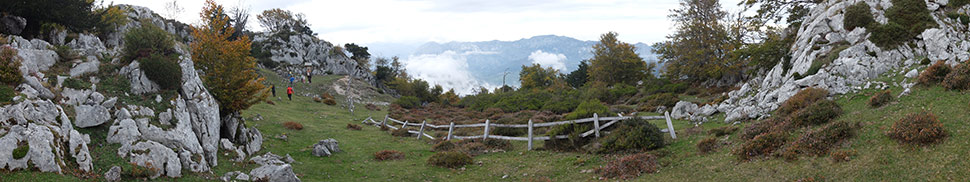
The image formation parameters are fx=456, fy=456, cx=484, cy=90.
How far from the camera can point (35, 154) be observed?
10.2 metres

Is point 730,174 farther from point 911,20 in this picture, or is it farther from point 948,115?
point 911,20

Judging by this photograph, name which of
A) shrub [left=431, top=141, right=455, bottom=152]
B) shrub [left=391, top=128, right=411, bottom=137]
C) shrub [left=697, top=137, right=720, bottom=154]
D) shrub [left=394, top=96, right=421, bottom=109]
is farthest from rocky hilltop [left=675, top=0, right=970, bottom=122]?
shrub [left=394, top=96, right=421, bottom=109]

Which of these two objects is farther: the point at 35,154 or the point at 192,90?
the point at 192,90

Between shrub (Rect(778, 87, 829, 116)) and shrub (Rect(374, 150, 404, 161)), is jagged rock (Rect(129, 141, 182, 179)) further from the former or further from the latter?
shrub (Rect(778, 87, 829, 116))

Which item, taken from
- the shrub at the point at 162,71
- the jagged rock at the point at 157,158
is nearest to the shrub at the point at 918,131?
the jagged rock at the point at 157,158

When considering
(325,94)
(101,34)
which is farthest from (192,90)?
(325,94)

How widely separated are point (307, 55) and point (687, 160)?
265 ft

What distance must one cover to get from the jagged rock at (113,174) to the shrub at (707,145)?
17.2m

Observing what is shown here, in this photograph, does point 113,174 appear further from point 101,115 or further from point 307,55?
point 307,55

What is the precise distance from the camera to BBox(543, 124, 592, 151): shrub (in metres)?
20.1

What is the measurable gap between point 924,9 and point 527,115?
79.9 ft

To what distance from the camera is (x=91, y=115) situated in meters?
13.0

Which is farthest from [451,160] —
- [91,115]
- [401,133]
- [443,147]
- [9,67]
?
[9,67]

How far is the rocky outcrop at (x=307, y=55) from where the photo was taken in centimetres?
8100
